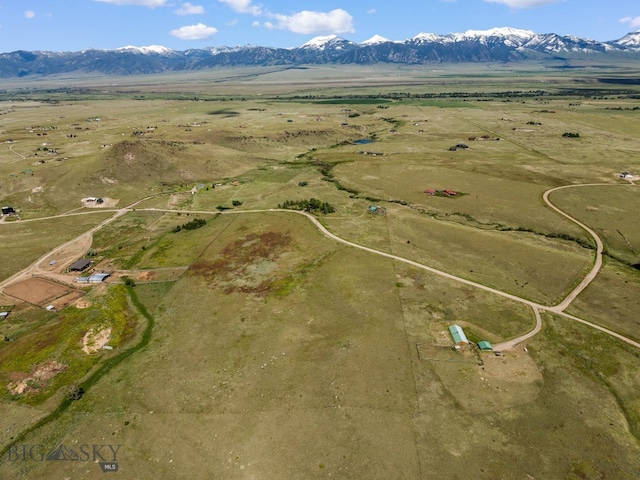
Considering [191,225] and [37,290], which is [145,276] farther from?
[191,225]

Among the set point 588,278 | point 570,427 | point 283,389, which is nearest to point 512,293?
point 588,278

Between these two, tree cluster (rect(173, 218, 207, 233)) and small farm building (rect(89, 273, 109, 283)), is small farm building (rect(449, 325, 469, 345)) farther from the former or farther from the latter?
tree cluster (rect(173, 218, 207, 233))

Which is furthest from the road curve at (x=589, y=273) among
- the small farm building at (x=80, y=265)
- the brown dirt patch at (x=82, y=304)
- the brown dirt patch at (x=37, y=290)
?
the small farm building at (x=80, y=265)

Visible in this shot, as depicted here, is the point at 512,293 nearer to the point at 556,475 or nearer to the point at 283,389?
the point at 556,475

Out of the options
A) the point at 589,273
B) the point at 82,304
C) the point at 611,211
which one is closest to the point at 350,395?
the point at 82,304

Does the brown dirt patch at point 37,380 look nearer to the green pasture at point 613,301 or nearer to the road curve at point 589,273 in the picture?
the road curve at point 589,273
